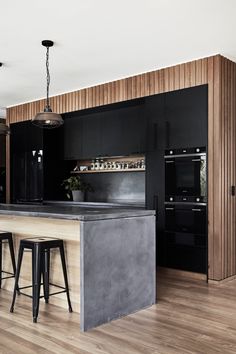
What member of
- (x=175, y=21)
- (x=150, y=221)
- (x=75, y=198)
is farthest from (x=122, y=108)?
(x=150, y=221)

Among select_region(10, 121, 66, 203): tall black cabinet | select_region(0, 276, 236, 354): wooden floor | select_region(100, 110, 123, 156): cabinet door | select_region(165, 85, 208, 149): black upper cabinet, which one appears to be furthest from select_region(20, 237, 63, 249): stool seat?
select_region(10, 121, 66, 203): tall black cabinet

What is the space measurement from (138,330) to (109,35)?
306cm

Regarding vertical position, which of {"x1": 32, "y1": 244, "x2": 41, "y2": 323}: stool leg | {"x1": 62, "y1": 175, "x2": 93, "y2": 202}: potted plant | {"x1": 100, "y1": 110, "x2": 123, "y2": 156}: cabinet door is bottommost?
{"x1": 32, "y1": 244, "x2": 41, "y2": 323}: stool leg

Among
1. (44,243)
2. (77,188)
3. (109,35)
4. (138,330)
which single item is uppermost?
(109,35)

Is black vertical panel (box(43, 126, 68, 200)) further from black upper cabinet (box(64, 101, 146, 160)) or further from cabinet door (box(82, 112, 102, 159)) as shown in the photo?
cabinet door (box(82, 112, 102, 159))

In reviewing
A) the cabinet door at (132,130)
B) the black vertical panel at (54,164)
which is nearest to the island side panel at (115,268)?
the cabinet door at (132,130)

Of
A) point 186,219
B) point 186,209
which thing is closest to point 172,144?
point 186,209

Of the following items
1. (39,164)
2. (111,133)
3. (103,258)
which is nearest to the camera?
(103,258)

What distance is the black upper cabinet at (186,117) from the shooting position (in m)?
4.89

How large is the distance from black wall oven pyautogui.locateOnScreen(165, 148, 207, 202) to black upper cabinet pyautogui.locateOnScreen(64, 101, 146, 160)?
63 centimetres

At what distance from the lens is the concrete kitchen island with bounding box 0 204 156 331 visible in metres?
3.19

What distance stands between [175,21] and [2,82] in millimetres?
3353

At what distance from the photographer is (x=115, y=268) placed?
→ 3.44 meters

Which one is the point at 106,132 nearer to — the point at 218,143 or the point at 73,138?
the point at 73,138
